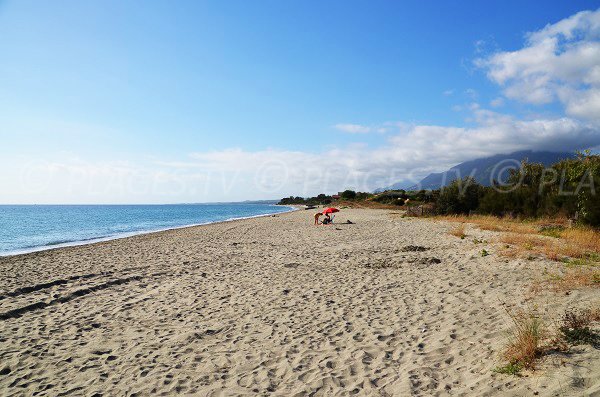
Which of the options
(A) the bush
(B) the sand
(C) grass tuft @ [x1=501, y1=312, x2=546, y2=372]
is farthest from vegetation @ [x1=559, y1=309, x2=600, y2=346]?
(A) the bush

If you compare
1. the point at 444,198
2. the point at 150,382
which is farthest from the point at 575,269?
the point at 444,198

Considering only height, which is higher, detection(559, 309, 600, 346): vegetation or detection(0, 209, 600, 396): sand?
detection(559, 309, 600, 346): vegetation

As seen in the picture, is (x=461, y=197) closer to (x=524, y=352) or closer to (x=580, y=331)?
(x=580, y=331)

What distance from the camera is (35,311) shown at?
8.27 metres

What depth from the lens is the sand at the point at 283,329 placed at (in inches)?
186

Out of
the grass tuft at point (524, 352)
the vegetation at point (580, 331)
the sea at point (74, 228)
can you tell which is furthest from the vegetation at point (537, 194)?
the sea at point (74, 228)

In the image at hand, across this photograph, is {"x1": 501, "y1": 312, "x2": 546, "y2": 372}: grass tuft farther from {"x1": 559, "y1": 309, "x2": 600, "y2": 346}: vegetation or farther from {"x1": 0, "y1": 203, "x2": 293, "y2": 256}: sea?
{"x1": 0, "y1": 203, "x2": 293, "y2": 256}: sea

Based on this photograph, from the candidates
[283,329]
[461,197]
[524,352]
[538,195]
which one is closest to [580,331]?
[524,352]

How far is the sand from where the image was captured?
15.5ft

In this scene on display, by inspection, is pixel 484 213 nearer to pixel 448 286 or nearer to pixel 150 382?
pixel 448 286

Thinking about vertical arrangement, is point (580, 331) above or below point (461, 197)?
below

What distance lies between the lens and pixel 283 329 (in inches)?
263

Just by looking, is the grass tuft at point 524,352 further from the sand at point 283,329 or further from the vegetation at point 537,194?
the vegetation at point 537,194

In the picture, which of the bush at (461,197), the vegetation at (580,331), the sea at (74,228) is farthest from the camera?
the bush at (461,197)
